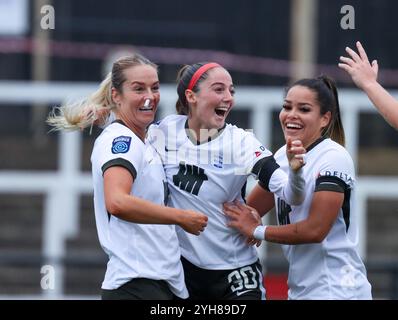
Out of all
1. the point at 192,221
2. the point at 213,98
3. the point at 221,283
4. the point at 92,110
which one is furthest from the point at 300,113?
the point at 92,110

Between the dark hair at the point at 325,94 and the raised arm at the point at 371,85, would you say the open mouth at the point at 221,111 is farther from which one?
the raised arm at the point at 371,85

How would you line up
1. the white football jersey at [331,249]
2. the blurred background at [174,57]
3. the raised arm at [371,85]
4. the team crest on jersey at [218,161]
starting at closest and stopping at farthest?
the raised arm at [371,85], the white football jersey at [331,249], the team crest on jersey at [218,161], the blurred background at [174,57]

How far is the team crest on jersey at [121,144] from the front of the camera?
5656mm

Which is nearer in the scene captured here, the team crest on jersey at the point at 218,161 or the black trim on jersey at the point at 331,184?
the black trim on jersey at the point at 331,184

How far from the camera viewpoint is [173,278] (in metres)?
5.79

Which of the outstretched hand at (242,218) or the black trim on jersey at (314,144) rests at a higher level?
the black trim on jersey at (314,144)

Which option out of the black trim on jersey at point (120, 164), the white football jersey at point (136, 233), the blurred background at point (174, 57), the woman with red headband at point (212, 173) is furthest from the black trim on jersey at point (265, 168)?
the blurred background at point (174, 57)

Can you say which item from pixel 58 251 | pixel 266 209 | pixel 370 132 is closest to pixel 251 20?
pixel 370 132

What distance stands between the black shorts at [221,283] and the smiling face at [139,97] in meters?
0.71

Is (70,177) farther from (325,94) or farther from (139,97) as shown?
(325,94)

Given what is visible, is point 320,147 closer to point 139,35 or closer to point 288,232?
point 288,232

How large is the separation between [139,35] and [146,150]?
8.13m

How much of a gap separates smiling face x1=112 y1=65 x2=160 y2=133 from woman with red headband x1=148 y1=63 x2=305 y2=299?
20 centimetres

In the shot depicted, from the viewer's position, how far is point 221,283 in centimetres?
597
